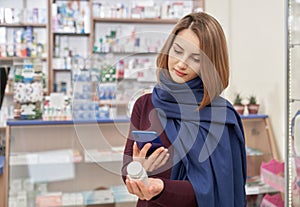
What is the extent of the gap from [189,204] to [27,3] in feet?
9.93

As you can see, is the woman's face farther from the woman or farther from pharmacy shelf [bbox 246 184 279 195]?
pharmacy shelf [bbox 246 184 279 195]

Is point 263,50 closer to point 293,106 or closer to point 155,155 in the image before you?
point 293,106

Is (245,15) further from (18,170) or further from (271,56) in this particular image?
(18,170)

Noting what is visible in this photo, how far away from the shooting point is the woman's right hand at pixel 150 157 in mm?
771

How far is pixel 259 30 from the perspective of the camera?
2.19 m

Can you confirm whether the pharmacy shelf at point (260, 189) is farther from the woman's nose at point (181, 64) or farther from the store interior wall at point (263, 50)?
the woman's nose at point (181, 64)

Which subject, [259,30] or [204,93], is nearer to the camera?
[204,93]

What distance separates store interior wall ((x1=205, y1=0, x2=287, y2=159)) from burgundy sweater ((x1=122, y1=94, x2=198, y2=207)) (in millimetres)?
1256

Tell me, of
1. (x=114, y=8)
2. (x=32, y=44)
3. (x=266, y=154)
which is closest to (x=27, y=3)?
(x=32, y=44)

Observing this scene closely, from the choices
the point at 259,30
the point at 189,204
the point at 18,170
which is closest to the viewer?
the point at 189,204

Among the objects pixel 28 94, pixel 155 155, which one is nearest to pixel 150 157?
pixel 155 155

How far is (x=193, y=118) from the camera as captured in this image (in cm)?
83

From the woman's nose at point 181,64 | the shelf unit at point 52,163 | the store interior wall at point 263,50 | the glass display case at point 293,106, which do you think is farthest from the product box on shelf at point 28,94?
the woman's nose at point 181,64

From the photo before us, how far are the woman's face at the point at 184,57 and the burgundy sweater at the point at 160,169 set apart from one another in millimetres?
87
